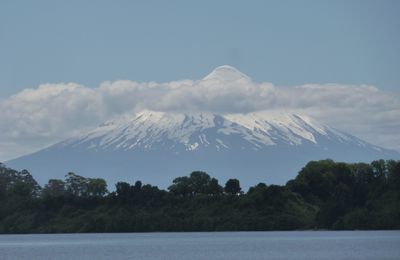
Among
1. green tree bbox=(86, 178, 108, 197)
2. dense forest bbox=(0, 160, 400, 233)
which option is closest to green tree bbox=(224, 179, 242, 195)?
dense forest bbox=(0, 160, 400, 233)

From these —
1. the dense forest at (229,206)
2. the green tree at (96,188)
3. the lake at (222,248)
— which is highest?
the green tree at (96,188)

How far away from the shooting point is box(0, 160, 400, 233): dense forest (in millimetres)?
134625

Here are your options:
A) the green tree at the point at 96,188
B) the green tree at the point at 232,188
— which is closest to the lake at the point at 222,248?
the green tree at the point at 232,188

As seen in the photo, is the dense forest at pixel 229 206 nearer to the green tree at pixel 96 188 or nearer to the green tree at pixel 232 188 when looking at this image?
the green tree at pixel 232 188

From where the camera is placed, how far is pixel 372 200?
13400cm

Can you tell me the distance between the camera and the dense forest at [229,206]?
135 metres

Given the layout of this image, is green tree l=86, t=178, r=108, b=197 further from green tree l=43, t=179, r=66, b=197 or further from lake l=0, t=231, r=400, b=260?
lake l=0, t=231, r=400, b=260

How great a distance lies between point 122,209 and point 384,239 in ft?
173

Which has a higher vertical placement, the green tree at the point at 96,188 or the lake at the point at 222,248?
the green tree at the point at 96,188

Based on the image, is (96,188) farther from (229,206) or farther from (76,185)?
(229,206)

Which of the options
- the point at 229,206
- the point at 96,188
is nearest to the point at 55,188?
the point at 96,188

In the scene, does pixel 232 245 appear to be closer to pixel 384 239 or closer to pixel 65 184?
pixel 384 239

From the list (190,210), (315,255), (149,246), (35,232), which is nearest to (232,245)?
(149,246)

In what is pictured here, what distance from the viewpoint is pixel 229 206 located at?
145 m
